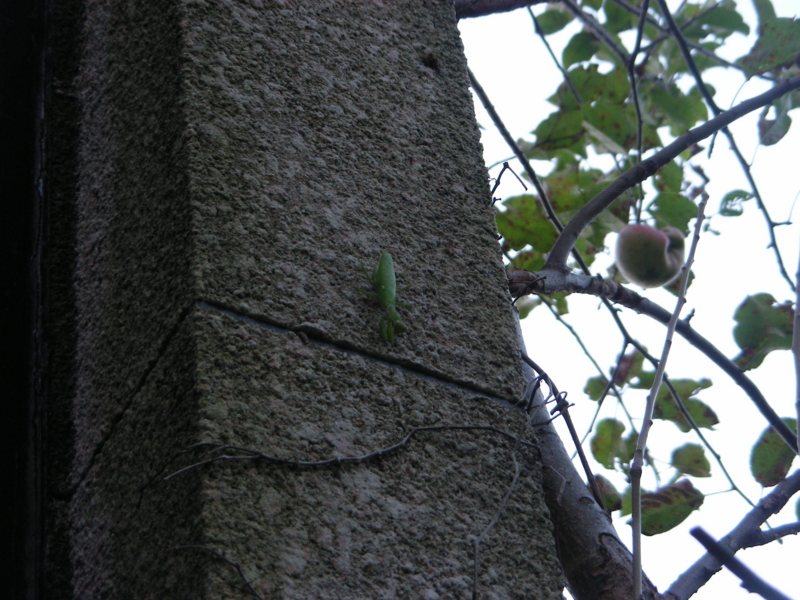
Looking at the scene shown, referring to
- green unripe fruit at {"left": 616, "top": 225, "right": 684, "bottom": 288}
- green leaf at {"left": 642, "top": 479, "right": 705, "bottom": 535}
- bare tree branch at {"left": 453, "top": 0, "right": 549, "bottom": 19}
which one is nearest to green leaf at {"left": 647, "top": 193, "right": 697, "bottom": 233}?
green unripe fruit at {"left": 616, "top": 225, "right": 684, "bottom": 288}

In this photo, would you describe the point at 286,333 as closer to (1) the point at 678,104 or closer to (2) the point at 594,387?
(2) the point at 594,387

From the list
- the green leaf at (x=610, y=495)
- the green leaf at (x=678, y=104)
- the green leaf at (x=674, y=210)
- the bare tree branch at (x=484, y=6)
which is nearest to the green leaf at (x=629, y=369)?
the green leaf at (x=674, y=210)

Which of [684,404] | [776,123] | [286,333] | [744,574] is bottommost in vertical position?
[744,574]

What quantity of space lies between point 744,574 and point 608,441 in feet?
6.05

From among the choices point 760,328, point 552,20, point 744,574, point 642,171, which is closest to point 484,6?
point 552,20

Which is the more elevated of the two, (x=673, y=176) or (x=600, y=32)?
(x=600, y=32)

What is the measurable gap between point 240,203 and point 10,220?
475 mm

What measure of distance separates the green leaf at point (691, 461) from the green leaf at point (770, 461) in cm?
33

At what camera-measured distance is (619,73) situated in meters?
2.53

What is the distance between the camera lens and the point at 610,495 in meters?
1.57

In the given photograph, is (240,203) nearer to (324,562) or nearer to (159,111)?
(159,111)

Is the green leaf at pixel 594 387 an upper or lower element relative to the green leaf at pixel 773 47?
lower

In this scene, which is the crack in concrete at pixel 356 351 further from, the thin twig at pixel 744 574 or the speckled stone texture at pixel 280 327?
the thin twig at pixel 744 574

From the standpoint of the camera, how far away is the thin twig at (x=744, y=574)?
36 cm
